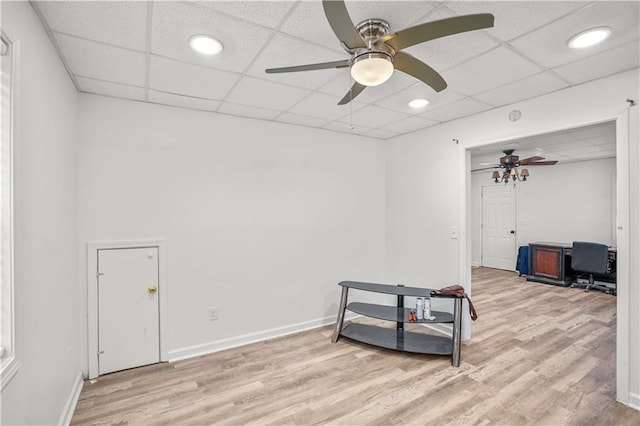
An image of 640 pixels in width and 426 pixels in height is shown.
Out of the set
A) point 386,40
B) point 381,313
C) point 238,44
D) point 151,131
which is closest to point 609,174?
point 381,313

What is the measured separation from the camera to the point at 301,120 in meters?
3.63

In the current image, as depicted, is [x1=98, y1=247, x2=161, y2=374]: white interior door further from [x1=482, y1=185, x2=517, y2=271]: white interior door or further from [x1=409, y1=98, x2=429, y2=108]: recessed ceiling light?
[x1=482, y1=185, x2=517, y2=271]: white interior door

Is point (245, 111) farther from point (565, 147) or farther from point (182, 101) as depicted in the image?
point (565, 147)

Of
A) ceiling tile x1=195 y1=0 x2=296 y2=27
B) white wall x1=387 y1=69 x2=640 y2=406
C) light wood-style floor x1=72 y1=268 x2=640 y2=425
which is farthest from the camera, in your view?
white wall x1=387 y1=69 x2=640 y2=406

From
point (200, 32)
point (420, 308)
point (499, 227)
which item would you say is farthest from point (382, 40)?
point (499, 227)

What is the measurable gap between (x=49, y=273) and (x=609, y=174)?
28.5 ft

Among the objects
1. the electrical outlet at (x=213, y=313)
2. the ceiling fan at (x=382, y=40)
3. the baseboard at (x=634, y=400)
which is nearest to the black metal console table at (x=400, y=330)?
the baseboard at (x=634, y=400)

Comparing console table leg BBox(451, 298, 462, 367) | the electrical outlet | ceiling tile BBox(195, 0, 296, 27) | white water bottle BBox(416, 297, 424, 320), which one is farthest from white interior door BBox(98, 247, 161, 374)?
console table leg BBox(451, 298, 462, 367)

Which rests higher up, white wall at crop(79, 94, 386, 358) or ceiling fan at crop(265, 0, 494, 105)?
ceiling fan at crop(265, 0, 494, 105)

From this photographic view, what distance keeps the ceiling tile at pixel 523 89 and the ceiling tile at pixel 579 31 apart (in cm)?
27

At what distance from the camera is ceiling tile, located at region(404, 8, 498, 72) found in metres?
1.94

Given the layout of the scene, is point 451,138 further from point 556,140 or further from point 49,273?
point 49,273

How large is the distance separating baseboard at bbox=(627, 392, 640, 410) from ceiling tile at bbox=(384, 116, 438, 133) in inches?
118

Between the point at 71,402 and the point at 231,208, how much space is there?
6.62 feet
